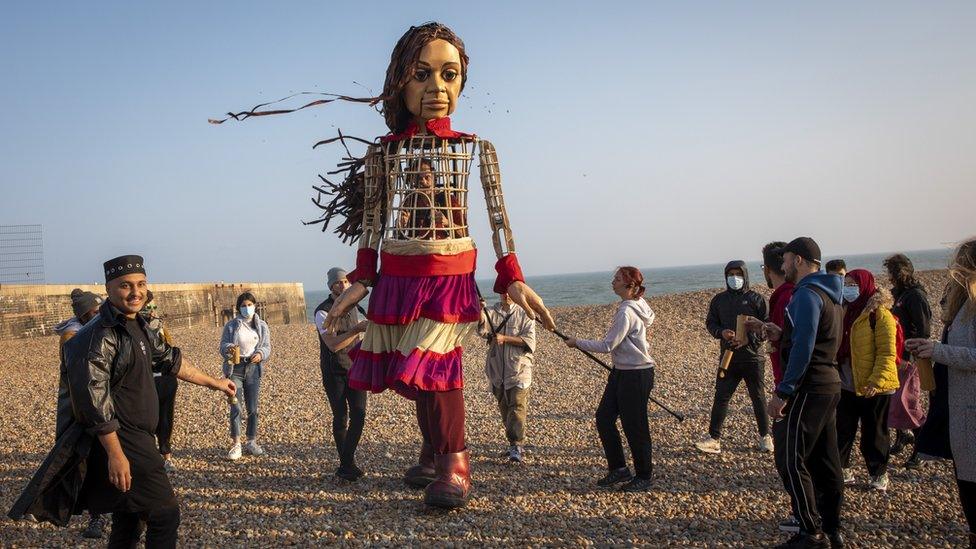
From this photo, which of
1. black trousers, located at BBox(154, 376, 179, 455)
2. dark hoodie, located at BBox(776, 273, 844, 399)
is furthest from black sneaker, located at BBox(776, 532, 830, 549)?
black trousers, located at BBox(154, 376, 179, 455)

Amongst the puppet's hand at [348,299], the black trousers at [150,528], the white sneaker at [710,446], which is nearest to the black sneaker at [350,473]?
the puppet's hand at [348,299]

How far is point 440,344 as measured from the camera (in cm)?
455

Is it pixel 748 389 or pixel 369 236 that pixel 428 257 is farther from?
pixel 748 389

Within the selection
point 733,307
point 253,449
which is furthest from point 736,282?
point 253,449

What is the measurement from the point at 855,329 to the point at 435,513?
11.7 feet

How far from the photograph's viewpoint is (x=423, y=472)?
18.0 feet

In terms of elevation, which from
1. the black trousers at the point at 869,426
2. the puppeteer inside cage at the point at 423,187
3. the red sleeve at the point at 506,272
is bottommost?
the black trousers at the point at 869,426

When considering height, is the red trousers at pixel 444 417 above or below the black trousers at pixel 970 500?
above

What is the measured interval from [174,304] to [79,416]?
85.3 ft

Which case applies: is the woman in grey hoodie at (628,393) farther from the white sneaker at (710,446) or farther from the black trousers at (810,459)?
the white sneaker at (710,446)

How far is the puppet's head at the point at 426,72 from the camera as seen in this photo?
4.82m

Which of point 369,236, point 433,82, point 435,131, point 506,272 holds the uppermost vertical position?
point 433,82

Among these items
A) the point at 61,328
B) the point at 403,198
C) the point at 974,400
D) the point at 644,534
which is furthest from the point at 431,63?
the point at 61,328

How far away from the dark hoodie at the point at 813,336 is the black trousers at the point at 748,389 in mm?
2406
